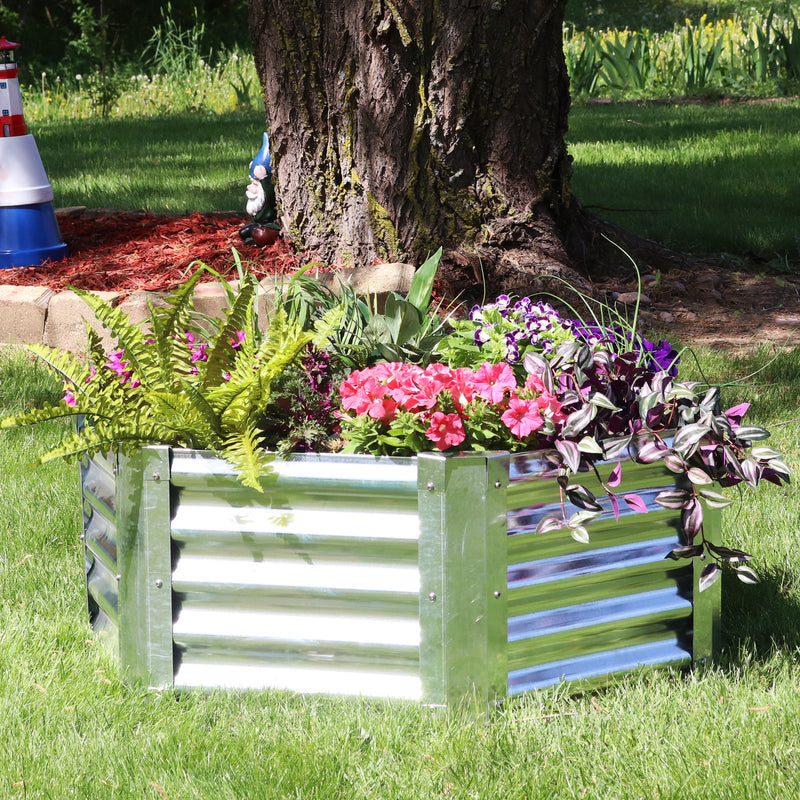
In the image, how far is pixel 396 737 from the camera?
2102mm

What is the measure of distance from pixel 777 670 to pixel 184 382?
1470 mm

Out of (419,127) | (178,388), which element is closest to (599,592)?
(178,388)

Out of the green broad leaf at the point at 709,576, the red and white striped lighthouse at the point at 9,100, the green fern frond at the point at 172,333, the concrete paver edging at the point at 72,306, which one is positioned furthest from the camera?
the red and white striped lighthouse at the point at 9,100

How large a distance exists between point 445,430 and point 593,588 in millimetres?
469

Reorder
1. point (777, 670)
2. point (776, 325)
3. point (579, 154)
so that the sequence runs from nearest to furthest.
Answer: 1. point (777, 670)
2. point (776, 325)
3. point (579, 154)

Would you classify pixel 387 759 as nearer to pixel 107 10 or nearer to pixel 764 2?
pixel 107 10

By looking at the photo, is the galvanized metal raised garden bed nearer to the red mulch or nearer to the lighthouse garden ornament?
the lighthouse garden ornament

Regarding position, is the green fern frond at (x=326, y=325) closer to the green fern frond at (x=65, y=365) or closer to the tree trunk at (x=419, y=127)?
the green fern frond at (x=65, y=365)

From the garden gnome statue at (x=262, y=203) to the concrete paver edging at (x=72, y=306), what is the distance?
72 cm

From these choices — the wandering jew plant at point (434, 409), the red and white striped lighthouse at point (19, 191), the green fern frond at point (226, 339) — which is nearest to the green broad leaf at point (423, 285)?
the wandering jew plant at point (434, 409)

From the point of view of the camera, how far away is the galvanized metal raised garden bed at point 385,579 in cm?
212

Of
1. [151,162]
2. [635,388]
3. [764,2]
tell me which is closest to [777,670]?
[635,388]

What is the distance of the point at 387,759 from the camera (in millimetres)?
2053

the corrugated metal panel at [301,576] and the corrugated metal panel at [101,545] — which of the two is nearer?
the corrugated metal panel at [301,576]
